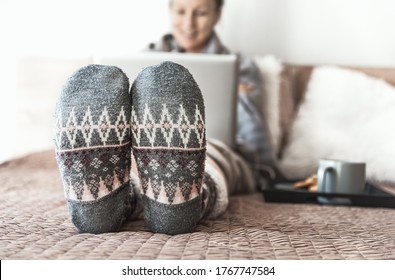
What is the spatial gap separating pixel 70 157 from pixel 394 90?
1.00 meters

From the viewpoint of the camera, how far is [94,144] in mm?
635

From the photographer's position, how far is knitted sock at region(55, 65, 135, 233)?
2.08 feet

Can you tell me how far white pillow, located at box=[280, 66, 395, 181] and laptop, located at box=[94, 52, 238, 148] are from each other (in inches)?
11.1

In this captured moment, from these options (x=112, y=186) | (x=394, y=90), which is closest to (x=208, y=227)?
(x=112, y=186)

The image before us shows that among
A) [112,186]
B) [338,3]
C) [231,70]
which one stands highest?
[338,3]

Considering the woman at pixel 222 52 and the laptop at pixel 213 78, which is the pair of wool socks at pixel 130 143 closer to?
the laptop at pixel 213 78

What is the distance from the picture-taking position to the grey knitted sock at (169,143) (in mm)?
644

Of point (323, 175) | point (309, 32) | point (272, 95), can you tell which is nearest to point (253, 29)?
point (309, 32)

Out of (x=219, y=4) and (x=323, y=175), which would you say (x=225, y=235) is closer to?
(x=323, y=175)

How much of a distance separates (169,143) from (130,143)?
0.06 meters

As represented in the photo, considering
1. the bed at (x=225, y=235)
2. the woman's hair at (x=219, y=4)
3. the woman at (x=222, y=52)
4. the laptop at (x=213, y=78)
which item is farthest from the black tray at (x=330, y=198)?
the woman's hair at (x=219, y=4)
